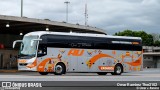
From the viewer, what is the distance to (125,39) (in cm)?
2744

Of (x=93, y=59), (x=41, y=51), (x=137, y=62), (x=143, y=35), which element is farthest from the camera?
(x=143, y=35)

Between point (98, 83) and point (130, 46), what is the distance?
2435cm

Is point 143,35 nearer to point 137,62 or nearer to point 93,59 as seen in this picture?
point 137,62

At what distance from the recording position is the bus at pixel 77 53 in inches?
974

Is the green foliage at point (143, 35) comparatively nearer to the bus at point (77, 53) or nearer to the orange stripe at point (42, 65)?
the bus at point (77, 53)

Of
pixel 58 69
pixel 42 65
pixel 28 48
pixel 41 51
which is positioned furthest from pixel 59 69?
pixel 28 48

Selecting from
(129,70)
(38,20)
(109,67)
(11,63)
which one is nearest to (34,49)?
(109,67)

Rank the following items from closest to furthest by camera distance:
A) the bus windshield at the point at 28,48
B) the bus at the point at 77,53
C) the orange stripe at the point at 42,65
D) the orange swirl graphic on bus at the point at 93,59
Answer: the orange stripe at the point at 42,65, the bus at the point at 77,53, the bus windshield at the point at 28,48, the orange swirl graphic on bus at the point at 93,59

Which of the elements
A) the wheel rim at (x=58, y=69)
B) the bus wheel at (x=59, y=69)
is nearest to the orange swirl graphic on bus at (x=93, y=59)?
the bus wheel at (x=59, y=69)

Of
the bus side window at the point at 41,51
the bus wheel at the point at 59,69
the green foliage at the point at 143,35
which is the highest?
the green foliage at the point at 143,35

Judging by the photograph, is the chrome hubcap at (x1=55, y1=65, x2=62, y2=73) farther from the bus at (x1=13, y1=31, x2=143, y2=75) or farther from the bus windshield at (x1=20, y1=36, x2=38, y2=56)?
the bus windshield at (x1=20, y1=36, x2=38, y2=56)

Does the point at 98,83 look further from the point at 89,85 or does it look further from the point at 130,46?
the point at 130,46

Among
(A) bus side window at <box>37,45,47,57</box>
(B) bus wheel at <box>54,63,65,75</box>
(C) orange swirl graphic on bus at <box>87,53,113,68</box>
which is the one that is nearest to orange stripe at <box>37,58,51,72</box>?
(A) bus side window at <box>37,45,47,57</box>

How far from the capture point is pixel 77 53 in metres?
25.7
